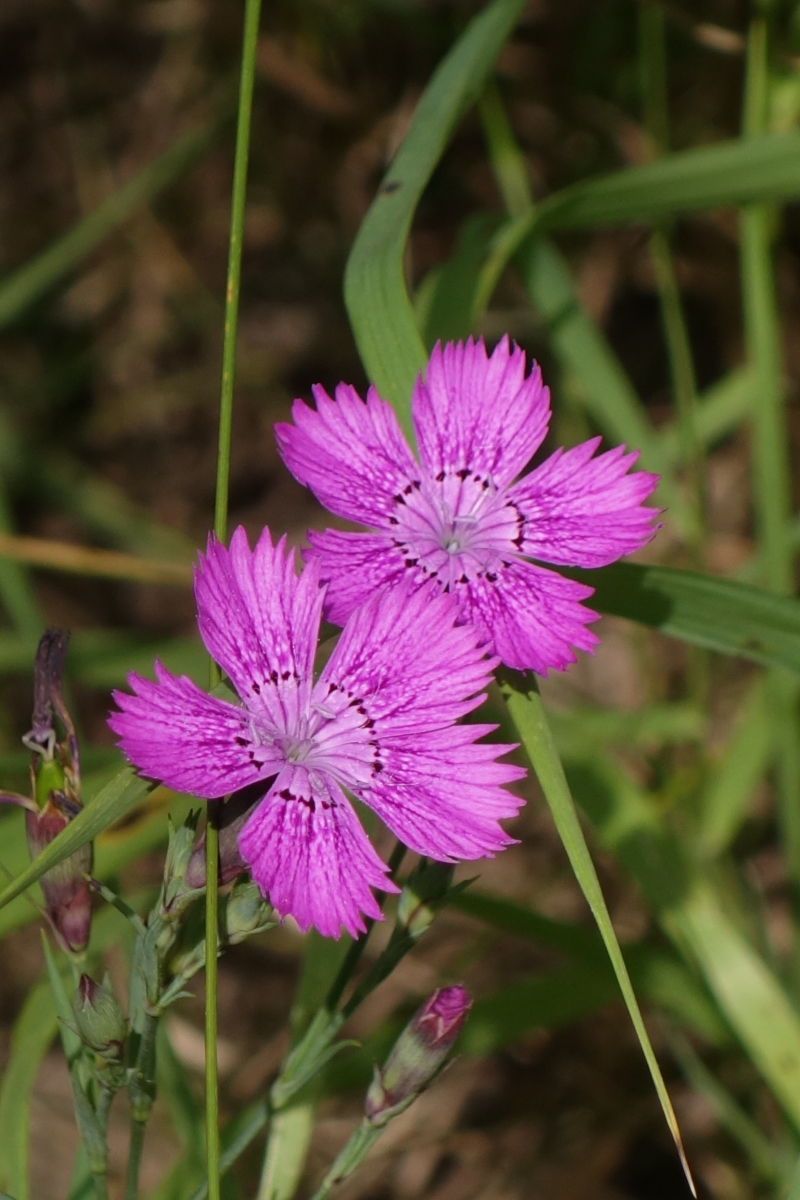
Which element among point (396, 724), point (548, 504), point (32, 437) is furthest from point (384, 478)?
point (32, 437)

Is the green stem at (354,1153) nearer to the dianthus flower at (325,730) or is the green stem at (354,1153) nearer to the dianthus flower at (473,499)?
the dianthus flower at (325,730)

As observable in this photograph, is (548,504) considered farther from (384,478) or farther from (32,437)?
(32,437)

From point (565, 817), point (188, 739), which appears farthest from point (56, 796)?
point (565, 817)

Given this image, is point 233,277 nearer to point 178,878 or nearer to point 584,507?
point 584,507

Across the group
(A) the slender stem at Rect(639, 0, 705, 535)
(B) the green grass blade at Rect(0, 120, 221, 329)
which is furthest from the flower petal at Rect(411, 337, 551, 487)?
(B) the green grass blade at Rect(0, 120, 221, 329)

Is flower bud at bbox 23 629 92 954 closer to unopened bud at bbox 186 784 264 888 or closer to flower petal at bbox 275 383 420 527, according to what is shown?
unopened bud at bbox 186 784 264 888

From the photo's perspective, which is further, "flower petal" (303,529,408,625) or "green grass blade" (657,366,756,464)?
"green grass blade" (657,366,756,464)
